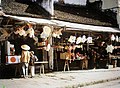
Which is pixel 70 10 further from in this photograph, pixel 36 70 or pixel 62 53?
Answer: pixel 36 70

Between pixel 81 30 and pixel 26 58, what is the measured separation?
219 inches

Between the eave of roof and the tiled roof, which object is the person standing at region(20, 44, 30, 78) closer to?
the eave of roof

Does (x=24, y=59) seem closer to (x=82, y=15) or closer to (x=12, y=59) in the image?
(x=12, y=59)

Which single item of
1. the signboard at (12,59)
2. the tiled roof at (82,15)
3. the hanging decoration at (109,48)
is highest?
the tiled roof at (82,15)

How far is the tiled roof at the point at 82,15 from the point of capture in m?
23.1

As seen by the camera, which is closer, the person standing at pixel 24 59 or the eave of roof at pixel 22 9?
the person standing at pixel 24 59

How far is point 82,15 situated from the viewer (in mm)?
25500

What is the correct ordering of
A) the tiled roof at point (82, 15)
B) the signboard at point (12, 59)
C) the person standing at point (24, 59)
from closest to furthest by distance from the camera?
the person standing at point (24, 59)
the signboard at point (12, 59)
the tiled roof at point (82, 15)

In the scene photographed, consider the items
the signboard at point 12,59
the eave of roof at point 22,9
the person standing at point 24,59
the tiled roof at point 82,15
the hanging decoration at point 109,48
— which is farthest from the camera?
the tiled roof at point 82,15

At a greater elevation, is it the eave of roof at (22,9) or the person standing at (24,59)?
the eave of roof at (22,9)

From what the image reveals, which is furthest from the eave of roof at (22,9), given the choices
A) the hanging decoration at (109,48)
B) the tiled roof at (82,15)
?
the hanging decoration at (109,48)

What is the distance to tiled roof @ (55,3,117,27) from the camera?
2314 cm

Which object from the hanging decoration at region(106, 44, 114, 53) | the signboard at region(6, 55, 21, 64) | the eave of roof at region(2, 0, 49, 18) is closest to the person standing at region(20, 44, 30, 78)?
the signboard at region(6, 55, 21, 64)

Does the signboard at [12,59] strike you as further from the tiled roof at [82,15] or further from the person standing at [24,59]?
the tiled roof at [82,15]
